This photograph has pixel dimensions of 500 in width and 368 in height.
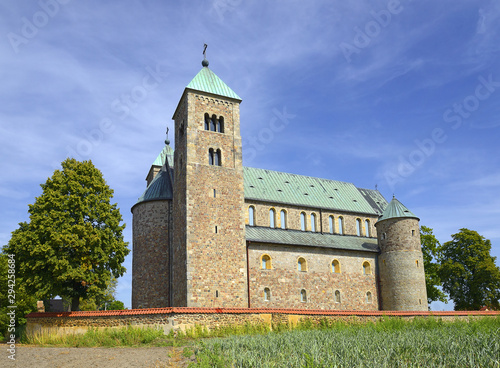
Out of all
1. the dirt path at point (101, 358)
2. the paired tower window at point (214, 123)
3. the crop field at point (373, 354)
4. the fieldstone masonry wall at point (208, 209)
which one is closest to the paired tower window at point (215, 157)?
the fieldstone masonry wall at point (208, 209)

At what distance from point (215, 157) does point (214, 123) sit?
2681 millimetres

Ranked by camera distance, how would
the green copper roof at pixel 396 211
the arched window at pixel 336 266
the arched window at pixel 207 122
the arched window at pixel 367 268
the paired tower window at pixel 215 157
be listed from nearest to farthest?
the paired tower window at pixel 215 157, the arched window at pixel 207 122, the arched window at pixel 336 266, the arched window at pixel 367 268, the green copper roof at pixel 396 211

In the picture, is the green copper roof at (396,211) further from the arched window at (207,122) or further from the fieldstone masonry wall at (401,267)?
the arched window at (207,122)

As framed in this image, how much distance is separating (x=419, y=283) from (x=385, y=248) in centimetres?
368

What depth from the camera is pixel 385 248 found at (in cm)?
3566

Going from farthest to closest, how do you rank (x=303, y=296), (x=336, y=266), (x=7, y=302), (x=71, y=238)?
(x=336, y=266) < (x=7, y=302) < (x=303, y=296) < (x=71, y=238)

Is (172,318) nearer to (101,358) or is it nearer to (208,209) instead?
(101,358)

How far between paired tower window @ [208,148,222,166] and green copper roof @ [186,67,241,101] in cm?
451

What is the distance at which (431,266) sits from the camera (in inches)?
1727

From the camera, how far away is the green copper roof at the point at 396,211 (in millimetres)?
35625

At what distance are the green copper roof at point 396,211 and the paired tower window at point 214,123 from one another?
15.6 m

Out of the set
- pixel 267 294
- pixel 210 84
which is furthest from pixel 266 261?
pixel 210 84

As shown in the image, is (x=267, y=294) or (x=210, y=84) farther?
(x=210, y=84)

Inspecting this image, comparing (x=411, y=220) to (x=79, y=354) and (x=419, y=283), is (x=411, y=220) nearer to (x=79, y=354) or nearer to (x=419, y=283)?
(x=419, y=283)
